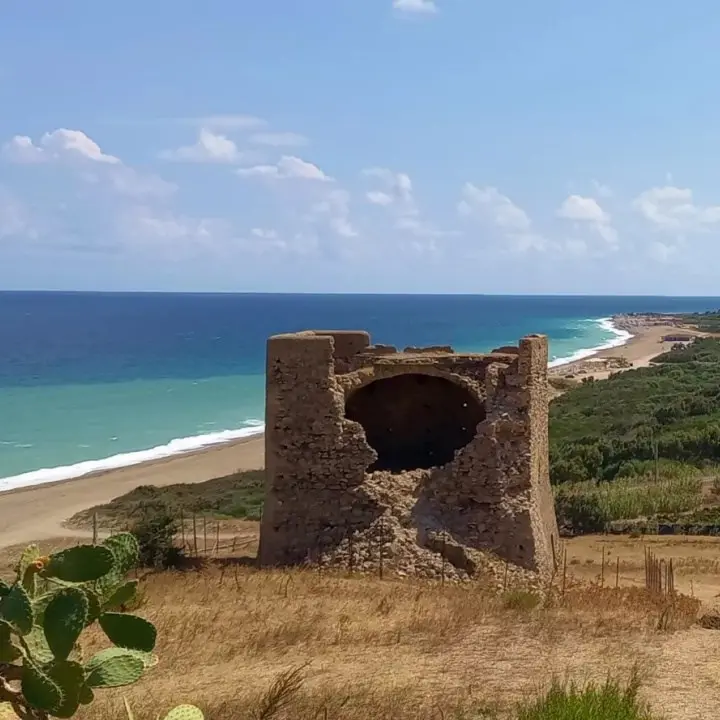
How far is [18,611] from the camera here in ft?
14.9

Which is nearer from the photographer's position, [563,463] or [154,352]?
[563,463]

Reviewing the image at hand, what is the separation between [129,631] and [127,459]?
39969mm

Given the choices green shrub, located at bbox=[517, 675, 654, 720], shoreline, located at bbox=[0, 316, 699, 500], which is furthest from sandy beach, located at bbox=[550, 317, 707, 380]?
green shrub, located at bbox=[517, 675, 654, 720]

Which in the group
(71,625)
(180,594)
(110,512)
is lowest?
(110,512)

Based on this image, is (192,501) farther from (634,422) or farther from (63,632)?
(63,632)

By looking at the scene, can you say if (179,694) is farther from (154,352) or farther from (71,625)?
(154,352)

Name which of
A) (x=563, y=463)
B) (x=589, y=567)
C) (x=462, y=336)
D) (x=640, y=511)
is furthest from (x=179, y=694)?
(x=462, y=336)

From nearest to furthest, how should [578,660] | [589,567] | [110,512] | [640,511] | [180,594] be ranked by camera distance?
[578,660] < [180,594] < [589,567] < [640,511] < [110,512]

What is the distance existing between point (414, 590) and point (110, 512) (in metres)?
20.2

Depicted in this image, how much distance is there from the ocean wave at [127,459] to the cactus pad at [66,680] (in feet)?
114

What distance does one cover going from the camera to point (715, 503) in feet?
82.0

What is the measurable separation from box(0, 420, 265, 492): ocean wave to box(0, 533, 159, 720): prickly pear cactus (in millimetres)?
34376

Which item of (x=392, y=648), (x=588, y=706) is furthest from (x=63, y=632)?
(x=392, y=648)

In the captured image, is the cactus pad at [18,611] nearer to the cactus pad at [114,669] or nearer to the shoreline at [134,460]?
the cactus pad at [114,669]
